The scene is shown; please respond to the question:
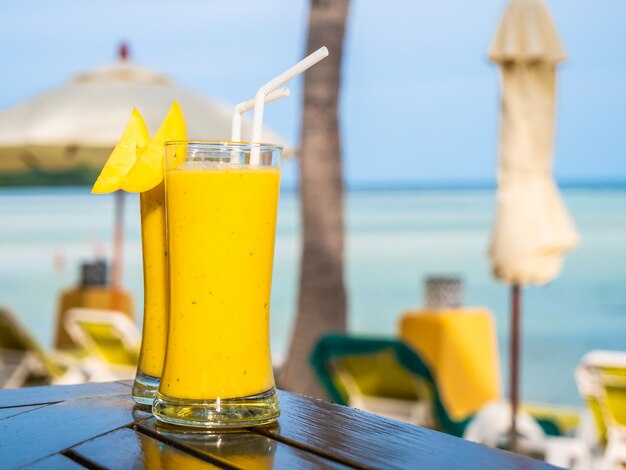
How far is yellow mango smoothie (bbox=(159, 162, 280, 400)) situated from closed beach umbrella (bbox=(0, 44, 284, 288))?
4514 mm

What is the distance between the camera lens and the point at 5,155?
20.1 feet

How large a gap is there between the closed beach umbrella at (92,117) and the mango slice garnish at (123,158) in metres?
4.36

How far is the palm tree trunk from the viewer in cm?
655

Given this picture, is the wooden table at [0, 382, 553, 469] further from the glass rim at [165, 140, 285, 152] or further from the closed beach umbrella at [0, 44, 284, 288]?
the closed beach umbrella at [0, 44, 284, 288]

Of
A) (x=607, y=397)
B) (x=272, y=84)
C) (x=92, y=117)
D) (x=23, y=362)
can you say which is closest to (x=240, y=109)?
(x=272, y=84)

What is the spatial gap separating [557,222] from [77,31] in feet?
113

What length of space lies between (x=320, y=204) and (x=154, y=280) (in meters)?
5.43

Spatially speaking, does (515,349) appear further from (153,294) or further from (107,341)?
(153,294)

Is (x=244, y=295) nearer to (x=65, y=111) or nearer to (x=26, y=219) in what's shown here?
(x=65, y=111)

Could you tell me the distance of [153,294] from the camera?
125cm

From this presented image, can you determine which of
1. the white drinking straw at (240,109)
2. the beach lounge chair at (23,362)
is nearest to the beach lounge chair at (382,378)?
the beach lounge chair at (23,362)

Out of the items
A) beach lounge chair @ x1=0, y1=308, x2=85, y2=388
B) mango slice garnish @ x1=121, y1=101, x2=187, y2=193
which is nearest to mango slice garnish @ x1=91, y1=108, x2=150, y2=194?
mango slice garnish @ x1=121, y1=101, x2=187, y2=193

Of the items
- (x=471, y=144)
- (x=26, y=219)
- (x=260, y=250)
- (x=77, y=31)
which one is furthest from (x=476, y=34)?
(x=260, y=250)

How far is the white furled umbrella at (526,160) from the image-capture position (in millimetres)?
4602
